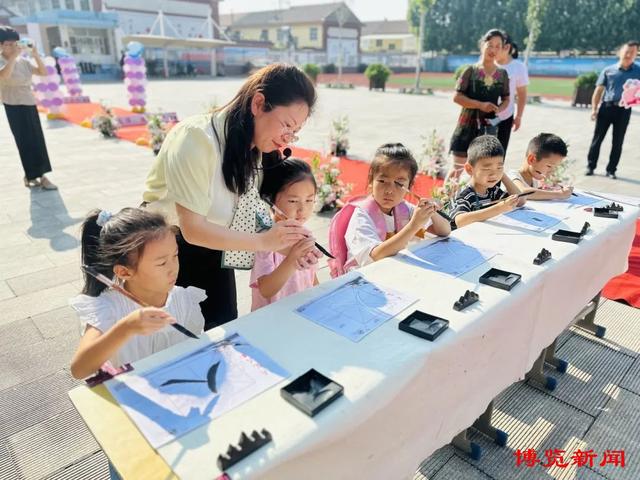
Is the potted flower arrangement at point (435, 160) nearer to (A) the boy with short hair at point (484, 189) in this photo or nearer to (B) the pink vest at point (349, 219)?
(A) the boy with short hair at point (484, 189)

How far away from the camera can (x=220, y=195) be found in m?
1.52

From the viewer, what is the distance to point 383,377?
1035 mm

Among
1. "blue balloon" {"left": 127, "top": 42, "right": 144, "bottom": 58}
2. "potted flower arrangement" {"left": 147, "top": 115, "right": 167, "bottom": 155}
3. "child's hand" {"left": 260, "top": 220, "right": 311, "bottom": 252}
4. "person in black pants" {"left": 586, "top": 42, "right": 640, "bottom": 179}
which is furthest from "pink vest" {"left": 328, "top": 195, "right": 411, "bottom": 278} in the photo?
"blue balloon" {"left": 127, "top": 42, "right": 144, "bottom": 58}

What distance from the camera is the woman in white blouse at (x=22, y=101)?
469 cm

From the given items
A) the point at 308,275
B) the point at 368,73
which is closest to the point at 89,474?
the point at 308,275

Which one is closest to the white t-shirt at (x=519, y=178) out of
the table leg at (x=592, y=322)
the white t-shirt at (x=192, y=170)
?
the table leg at (x=592, y=322)

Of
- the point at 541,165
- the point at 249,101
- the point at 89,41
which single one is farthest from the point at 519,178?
the point at 89,41

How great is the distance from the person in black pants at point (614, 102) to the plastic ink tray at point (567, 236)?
4759mm

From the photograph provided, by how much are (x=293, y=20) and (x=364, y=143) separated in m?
46.3

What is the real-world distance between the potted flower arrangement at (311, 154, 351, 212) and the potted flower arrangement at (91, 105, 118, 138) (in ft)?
20.2

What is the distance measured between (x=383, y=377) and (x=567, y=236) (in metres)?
1.26

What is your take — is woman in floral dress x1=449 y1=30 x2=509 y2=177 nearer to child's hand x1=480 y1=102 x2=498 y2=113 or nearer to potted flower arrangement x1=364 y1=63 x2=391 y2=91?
child's hand x1=480 y1=102 x2=498 y2=113

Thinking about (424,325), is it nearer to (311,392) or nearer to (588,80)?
(311,392)

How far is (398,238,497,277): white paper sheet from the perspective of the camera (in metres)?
1.65
